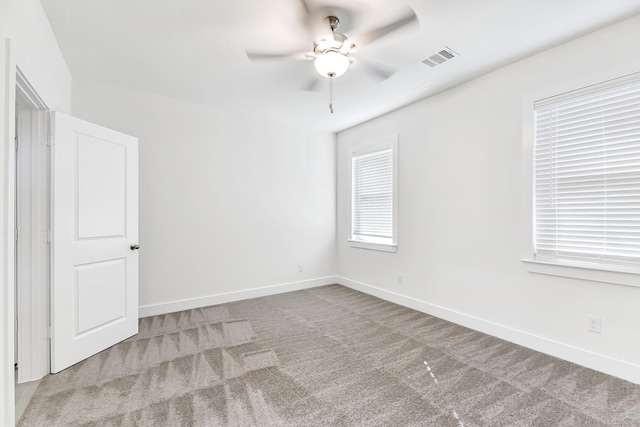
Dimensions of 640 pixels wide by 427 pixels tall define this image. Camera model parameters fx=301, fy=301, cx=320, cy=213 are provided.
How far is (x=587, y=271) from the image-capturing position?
2398mm

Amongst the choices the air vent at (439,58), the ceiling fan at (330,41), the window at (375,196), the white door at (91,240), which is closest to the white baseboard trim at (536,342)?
the window at (375,196)

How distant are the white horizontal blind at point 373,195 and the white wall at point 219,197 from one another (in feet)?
1.74

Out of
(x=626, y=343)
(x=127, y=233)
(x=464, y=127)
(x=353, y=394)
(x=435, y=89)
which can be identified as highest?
(x=435, y=89)

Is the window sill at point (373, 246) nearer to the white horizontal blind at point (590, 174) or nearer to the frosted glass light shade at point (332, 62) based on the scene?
the white horizontal blind at point (590, 174)

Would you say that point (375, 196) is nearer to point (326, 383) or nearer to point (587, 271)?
point (587, 271)

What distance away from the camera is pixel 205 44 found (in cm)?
255

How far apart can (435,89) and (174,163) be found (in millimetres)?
3281

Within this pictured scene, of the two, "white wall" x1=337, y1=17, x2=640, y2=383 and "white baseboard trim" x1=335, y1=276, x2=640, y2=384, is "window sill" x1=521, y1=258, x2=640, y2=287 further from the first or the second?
"white baseboard trim" x1=335, y1=276, x2=640, y2=384

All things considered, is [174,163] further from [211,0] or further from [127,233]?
[211,0]

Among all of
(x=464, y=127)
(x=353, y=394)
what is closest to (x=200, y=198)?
(x=353, y=394)

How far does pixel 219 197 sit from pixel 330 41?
2541 millimetres

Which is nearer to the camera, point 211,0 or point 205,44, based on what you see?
point 211,0

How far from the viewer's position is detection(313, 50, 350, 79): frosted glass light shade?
2.25 m

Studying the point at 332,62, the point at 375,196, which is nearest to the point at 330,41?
the point at 332,62
